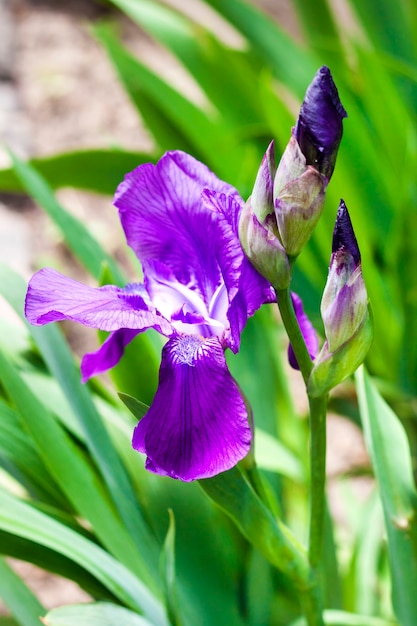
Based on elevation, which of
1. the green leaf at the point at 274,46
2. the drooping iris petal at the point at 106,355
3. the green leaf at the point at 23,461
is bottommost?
the green leaf at the point at 23,461

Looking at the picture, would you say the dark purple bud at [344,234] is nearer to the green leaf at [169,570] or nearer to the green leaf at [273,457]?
the green leaf at [169,570]

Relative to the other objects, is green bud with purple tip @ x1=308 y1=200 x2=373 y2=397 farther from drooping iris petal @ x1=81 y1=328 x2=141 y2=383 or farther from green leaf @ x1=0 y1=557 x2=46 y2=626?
green leaf @ x1=0 y1=557 x2=46 y2=626

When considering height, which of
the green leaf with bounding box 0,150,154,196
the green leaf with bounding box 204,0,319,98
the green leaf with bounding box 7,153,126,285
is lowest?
the green leaf with bounding box 7,153,126,285

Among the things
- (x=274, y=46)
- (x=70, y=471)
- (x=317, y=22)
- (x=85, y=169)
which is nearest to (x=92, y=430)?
(x=70, y=471)

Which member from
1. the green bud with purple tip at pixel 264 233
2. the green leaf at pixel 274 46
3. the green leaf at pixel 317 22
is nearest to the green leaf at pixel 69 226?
the green bud with purple tip at pixel 264 233

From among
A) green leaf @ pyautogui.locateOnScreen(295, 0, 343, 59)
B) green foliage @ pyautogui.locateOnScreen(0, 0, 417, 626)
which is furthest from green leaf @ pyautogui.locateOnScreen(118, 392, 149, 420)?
green leaf @ pyautogui.locateOnScreen(295, 0, 343, 59)

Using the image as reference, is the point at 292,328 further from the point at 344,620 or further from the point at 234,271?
the point at 344,620

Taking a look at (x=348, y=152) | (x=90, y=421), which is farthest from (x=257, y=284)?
(x=348, y=152)

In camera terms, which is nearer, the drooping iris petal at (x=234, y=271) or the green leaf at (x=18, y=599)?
the drooping iris petal at (x=234, y=271)
